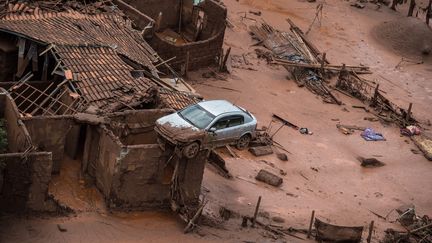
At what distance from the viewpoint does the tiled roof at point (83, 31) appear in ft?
76.1

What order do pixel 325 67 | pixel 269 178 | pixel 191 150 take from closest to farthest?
pixel 191 150 < pixel 269 178 < pixel 325 67

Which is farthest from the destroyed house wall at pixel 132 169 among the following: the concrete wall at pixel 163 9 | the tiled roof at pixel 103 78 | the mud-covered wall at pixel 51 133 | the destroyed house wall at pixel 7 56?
the concrete wall at pixel 163 9

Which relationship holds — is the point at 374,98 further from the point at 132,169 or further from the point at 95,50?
the point at 132,169

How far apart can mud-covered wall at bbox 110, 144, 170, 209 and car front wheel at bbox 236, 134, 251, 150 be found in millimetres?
6154

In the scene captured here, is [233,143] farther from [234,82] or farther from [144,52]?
[234,82]

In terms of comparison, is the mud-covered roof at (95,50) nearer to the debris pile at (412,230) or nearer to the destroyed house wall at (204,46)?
the destroyed house wall at (204,46)

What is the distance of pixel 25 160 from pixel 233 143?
360 inches

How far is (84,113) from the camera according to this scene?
19.6m

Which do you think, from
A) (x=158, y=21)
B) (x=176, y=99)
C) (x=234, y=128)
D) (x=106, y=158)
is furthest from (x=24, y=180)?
(x=158, y=21)

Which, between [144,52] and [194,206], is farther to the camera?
[144,52]

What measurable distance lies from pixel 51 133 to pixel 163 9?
13358 millimetres

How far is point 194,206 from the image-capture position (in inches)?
776

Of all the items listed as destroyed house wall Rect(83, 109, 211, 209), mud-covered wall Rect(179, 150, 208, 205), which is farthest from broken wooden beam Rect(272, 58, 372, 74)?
mud-covered wall Rect(179, 150, 208, 205)


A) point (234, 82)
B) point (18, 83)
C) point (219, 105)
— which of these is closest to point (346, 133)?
point (234, 82)
